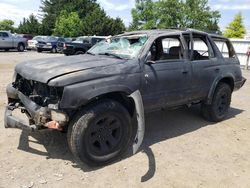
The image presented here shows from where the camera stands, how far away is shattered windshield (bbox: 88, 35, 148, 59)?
195 inches

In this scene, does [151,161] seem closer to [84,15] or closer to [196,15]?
[196,15]

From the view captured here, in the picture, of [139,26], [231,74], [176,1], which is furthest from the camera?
[139,26]

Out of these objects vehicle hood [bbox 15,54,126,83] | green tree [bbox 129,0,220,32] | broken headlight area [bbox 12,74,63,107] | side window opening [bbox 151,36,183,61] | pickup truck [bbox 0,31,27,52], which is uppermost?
green tree [bbox 129,0,220,32]

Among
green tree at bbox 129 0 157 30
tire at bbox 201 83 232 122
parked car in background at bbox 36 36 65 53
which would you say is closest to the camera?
tire at bbox 201 83 232 122

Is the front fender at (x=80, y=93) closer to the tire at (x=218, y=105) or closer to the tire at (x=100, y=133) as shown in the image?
the tire at (x=100, y=133)

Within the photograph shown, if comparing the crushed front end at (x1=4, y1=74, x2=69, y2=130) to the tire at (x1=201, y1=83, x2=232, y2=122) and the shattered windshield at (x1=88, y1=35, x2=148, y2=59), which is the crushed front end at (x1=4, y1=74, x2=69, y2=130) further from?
the tire at (x1=201, y1=83, x2=232, y2=122)

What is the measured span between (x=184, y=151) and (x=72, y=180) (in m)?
1.86

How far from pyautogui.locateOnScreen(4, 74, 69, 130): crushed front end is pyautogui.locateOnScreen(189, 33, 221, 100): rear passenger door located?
2.65 meters

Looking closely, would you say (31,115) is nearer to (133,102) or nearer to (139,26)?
(133,102)

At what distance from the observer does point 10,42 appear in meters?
26.1

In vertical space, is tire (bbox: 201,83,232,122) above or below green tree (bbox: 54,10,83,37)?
below

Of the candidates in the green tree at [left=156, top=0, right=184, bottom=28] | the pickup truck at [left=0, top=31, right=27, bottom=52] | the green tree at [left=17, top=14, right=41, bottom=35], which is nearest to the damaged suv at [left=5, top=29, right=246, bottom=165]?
the pickup truck at [left=0, top=31, right=27, bottom=52]

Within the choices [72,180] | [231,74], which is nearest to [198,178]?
[72,180]

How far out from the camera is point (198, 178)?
4.07 metres
